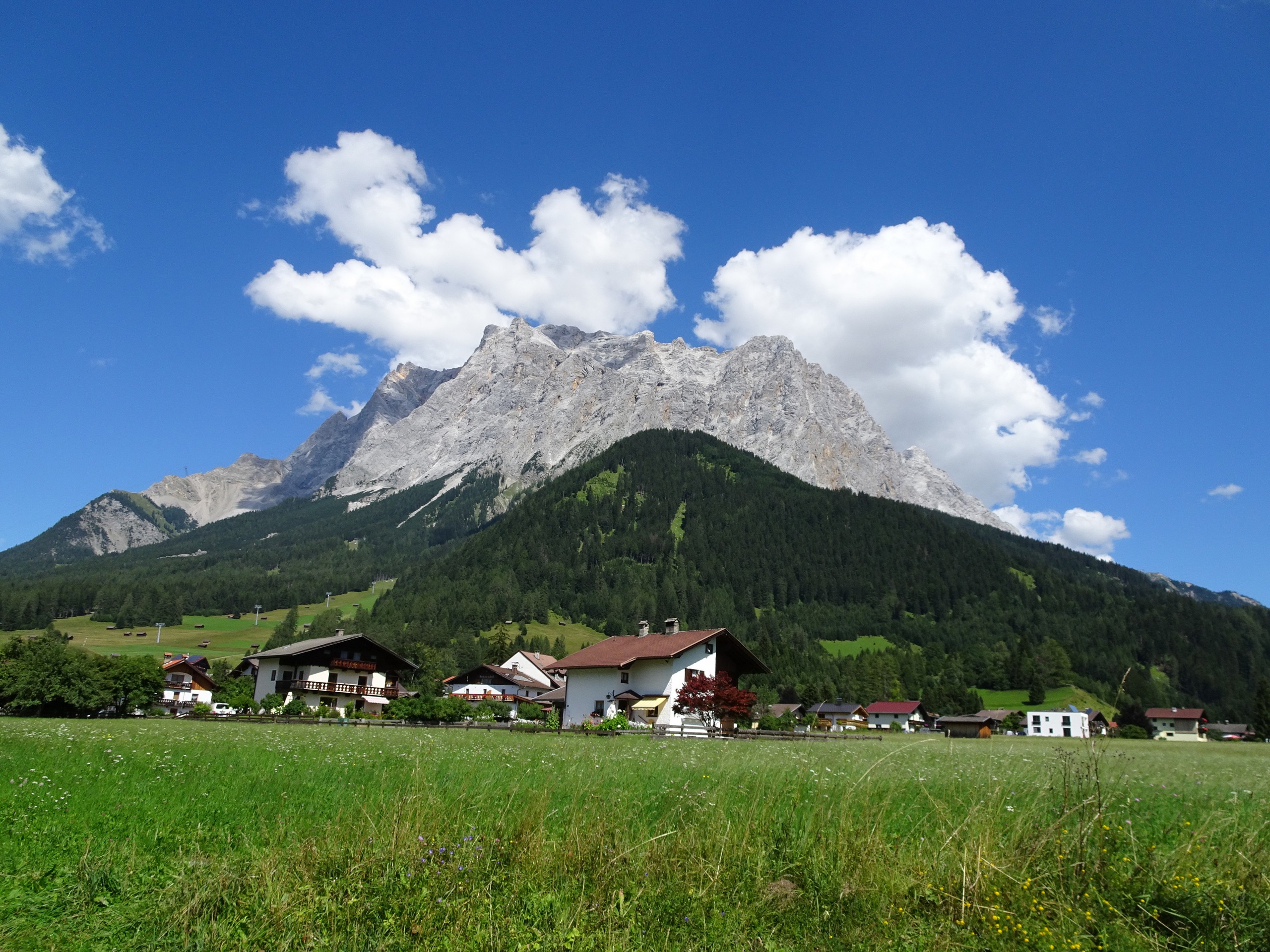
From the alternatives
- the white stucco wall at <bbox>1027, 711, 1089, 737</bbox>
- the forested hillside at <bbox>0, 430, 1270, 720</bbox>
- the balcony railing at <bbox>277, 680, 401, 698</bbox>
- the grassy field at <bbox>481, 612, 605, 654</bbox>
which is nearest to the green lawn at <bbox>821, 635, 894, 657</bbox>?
the forested hillside at <bbox>0, 430, 1270, 720</bbox>

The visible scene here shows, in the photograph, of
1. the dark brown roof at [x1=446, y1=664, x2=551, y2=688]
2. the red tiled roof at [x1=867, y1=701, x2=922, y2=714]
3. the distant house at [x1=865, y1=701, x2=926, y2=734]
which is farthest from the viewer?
the red tiled roof at [x1=867, y1=701, x2=922, y2=714]

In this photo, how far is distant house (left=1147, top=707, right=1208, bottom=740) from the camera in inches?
4333

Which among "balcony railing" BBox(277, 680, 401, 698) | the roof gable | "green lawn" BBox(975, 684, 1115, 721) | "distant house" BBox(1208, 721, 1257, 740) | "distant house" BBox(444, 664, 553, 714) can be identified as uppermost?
the roof gable

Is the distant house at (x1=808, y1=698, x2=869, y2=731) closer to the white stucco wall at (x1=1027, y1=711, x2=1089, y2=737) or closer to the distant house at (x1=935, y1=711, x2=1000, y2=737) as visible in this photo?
the distant house at (x1=935, y1=711, x2=1000, y2=737)

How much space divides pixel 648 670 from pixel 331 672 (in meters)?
32.1

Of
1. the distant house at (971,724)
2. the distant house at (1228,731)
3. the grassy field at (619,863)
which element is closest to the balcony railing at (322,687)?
the grassy field at (619,863)

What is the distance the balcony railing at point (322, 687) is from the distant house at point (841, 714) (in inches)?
2448

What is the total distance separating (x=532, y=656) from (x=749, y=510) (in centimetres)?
9378

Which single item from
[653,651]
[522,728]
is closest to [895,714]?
[653,651]

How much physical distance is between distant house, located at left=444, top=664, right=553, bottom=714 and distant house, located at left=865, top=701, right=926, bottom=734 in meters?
50.3

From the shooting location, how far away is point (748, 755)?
14969 mm

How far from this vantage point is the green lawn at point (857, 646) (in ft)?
462

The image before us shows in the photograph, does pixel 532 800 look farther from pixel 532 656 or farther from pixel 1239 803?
pixel 532 656

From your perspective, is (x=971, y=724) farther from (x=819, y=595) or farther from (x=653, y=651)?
(x=653, y=651)
